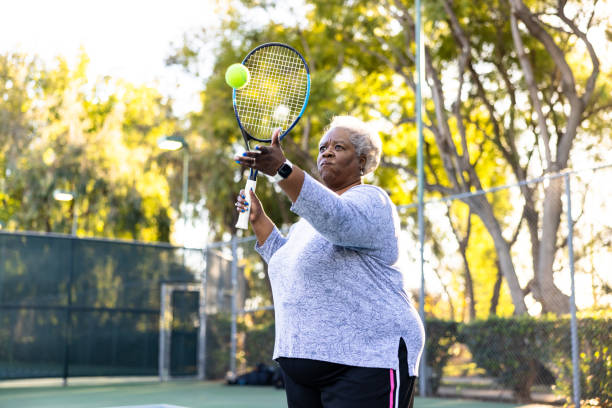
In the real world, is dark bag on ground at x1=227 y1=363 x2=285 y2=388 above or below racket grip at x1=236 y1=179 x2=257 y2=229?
below

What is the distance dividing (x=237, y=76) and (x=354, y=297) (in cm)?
139

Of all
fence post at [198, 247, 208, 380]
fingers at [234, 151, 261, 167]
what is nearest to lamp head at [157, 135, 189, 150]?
fence post at [198, 247, 208, 380]

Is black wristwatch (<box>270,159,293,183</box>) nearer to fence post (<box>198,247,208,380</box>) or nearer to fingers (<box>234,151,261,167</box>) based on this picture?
fingers (<box>234,151,261,167</box>)

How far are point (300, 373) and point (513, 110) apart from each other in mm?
12448

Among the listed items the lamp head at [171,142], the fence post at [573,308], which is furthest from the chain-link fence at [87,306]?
the fence post at [573,308]

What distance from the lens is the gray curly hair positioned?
7.50 ft

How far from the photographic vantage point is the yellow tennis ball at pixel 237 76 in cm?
311

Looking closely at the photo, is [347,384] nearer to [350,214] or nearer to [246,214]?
[350,214]

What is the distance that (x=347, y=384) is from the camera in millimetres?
2025

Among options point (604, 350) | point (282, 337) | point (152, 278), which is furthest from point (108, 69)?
point (282, 337)

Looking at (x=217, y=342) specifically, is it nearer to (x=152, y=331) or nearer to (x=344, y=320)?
(x=152, y=331)

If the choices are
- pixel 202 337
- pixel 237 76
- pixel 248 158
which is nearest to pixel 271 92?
pixel 237 76

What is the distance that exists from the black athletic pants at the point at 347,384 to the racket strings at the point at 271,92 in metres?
1.35

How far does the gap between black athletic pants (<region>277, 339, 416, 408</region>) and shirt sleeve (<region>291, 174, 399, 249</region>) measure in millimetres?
323
